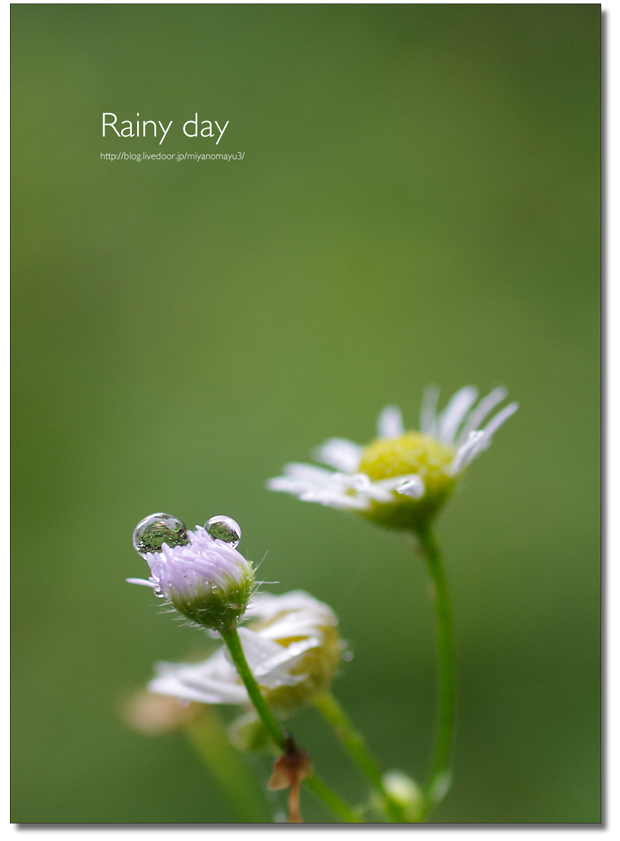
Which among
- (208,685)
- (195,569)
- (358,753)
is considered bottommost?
(358,753)

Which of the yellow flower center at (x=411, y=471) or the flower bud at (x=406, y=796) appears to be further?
the yellow flower center at (x=411, y=471)

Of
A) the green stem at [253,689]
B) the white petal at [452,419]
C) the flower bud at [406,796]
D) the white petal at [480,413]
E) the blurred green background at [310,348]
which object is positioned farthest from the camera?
the blurred green background at [310,348]

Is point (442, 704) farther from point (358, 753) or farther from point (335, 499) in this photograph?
point (335, 499)

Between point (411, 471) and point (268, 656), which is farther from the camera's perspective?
point (411, 471)

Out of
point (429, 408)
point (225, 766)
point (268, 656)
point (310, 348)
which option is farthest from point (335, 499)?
point (310, 348)

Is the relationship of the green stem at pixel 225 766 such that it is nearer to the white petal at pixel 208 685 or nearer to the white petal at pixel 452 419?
the white petal at pixel 208 685

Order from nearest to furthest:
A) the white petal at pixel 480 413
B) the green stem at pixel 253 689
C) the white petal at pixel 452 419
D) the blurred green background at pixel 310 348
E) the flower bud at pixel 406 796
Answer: the green stem at pixel 253 689
the flower bud at pixel 406 796
the white petal at pixel 480 413
the white petal at pixel 452 419
the blurred green background at pixel 310 348

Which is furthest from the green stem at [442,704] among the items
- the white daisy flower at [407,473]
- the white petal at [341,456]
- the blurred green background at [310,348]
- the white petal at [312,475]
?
the blurred green background at [310,348]
